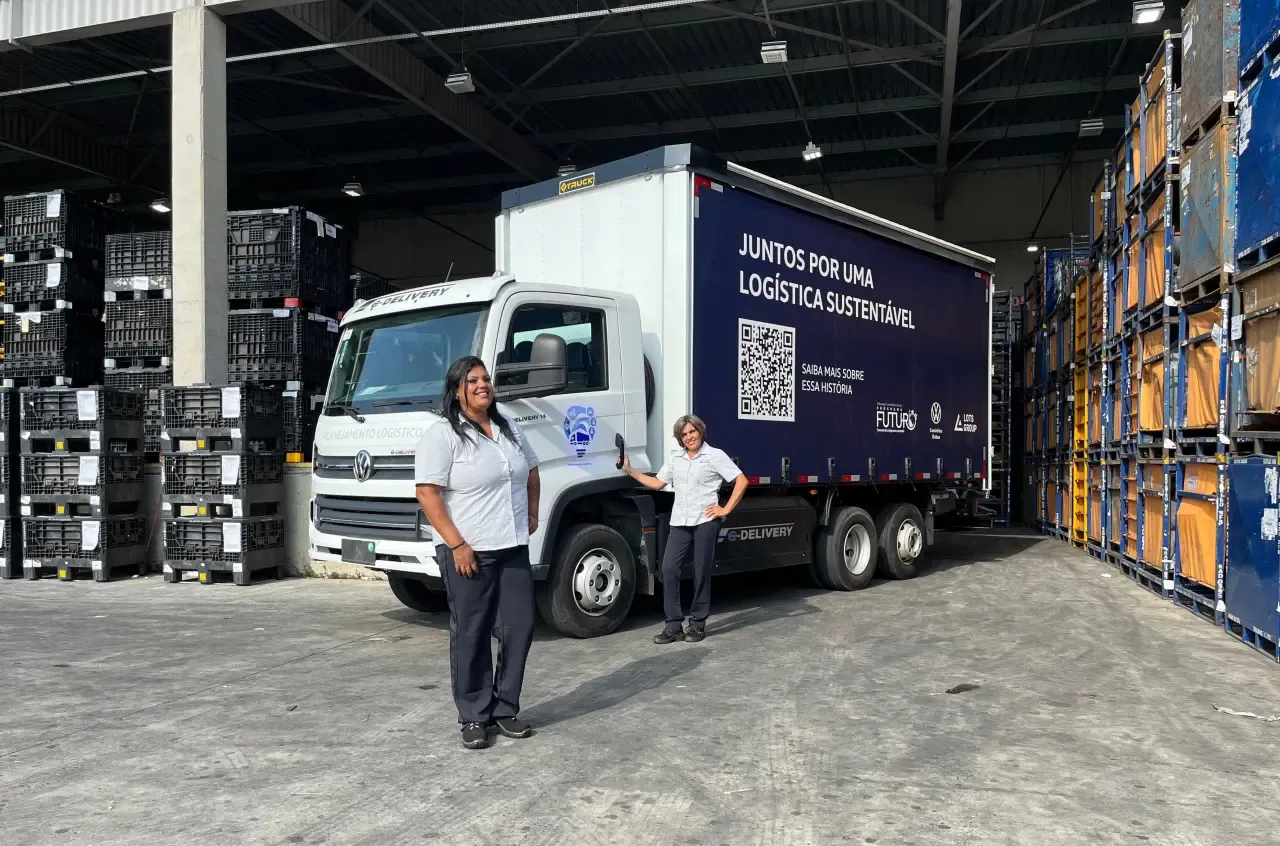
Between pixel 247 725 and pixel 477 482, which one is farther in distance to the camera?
pixel 247 725

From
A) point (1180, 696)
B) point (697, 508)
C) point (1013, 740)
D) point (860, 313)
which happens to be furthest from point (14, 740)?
point (860, 313)

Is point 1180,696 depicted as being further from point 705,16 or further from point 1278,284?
point 705,16

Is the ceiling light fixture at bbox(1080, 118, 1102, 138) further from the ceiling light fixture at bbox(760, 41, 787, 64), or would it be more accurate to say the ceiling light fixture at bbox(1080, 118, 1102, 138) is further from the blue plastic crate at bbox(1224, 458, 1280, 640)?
the blue plastic crate at bbox(1224, 458, 1280, 640)

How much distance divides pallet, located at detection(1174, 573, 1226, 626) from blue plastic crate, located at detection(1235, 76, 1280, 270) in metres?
2.77

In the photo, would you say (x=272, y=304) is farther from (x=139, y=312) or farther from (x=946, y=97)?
(x=946, y=97)

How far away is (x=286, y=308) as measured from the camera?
1179 cm

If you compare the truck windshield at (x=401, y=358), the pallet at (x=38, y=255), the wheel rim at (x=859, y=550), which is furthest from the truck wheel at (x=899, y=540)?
the pallet at (x=38, y=255)

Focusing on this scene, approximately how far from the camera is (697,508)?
6980 millimetres

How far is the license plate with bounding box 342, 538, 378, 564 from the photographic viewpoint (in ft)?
22.0

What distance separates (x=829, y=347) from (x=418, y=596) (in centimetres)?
454

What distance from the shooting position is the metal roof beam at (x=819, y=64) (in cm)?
1596

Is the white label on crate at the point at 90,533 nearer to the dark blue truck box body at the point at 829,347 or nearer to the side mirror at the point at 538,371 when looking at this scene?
the side mirror at the point at 538,371

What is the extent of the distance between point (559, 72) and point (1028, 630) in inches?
573

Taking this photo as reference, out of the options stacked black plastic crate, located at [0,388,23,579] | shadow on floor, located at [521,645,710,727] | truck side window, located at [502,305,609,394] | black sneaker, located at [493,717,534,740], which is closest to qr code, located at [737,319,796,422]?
truck side window, located at [502,305,609,394]
